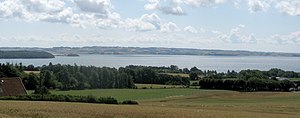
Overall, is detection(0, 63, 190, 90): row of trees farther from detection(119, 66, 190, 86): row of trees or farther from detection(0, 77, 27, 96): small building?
detection(0, 77, 27, 96): small building

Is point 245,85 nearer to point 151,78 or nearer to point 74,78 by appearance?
point 151,78

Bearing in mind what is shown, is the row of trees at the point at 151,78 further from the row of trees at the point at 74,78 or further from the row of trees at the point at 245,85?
the row of trees at the point at 245,85

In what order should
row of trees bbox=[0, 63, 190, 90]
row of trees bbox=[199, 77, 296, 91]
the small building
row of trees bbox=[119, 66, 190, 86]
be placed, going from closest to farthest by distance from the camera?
1. the small building
2. row of trees bbox=[0, 63, 190, 90]
3. row of trees bbox=[199, 77, 296, 91]
4. row of trees bbox=[119, 66, 190, 86]

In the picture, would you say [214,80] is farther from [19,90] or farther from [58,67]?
[19,90]

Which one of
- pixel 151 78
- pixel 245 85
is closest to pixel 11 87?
pixel 245 85

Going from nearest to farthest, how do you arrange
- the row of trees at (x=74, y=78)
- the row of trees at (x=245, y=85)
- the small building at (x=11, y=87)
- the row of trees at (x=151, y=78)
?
the small building at (x=11, y=87)
the row of trees at (x=74, y=78)
the row of trees at (x=245, y=85)
the row of trees at (x=151, y=78)

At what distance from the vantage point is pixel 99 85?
10394 cm

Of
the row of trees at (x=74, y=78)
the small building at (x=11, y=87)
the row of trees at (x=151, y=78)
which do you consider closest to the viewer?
the small building at (x=11, y=87)

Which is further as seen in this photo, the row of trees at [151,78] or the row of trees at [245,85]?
the row of trees at [151,78]

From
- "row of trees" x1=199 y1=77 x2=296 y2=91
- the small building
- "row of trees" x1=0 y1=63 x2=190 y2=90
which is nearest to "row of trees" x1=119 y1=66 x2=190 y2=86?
"row of trees" x1=0 y1=63 x2=190 y2=90

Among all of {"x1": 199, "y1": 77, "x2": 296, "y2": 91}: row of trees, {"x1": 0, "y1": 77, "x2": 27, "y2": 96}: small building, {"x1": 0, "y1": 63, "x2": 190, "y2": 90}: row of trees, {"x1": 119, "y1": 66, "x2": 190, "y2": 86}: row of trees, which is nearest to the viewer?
{"x1": 0, "y1": 77, "x2": 27, "y2": 96}: small building

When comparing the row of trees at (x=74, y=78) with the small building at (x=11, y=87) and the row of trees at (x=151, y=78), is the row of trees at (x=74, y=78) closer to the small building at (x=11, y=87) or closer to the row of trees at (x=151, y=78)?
the row of trees at (x=151, y=78)

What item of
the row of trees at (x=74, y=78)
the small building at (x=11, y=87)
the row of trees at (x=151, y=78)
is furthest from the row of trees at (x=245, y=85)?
the small building at (x=11, y=87)

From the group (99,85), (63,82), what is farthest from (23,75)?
(99,85)
